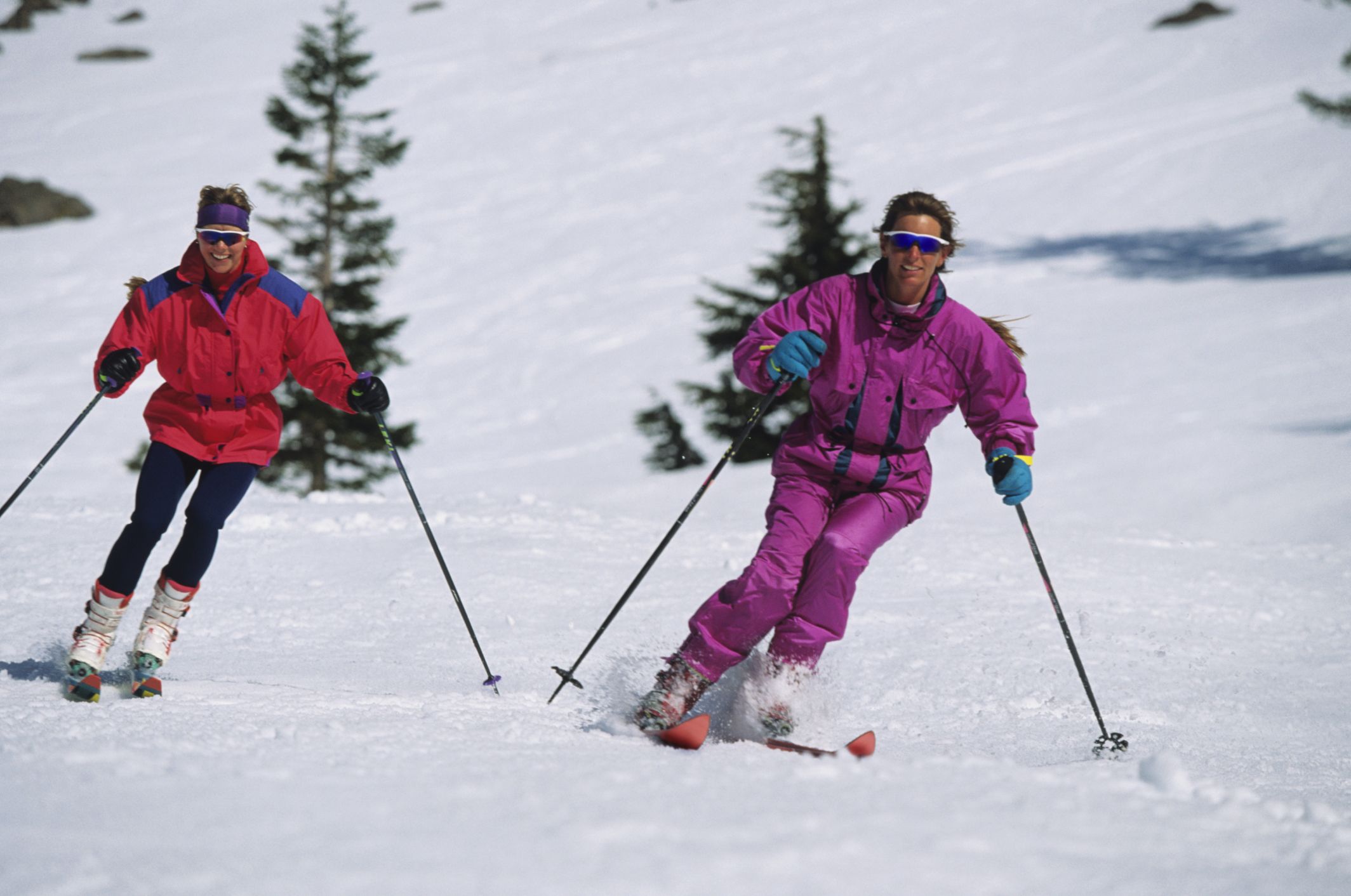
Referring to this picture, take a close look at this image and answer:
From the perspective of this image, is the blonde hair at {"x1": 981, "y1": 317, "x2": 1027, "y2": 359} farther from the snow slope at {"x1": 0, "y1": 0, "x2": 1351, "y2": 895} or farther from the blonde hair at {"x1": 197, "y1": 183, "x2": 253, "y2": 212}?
the blonde hair at {"x1": 197, "y1": 183, "x2": 253, "y2": 212}

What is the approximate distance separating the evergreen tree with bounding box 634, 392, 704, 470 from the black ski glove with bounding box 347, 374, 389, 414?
Answer: 10.7 metres

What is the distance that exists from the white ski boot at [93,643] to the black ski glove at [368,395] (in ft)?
3.53

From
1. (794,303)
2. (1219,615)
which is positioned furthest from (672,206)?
(794,303)

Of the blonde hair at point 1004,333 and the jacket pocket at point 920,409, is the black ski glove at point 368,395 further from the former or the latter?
the blonde hair at point 1004,333

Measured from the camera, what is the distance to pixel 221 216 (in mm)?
4207

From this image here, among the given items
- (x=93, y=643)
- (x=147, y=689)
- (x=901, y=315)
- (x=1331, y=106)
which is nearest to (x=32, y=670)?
(x=93, y=643)

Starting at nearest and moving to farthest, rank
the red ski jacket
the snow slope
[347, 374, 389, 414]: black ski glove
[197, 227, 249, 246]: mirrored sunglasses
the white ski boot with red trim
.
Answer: the snow slope, the white ski boot with red trim, [197, 227, 249, 246]: mirrored sunglasses, the red ski jacket, [347, 374, 389, 414]: black ski glove

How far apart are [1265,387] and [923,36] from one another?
2842 centimetres

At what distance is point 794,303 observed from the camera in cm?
425

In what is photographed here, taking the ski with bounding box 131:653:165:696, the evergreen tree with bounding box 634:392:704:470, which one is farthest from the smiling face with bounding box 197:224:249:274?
the evergreen tree with bounding box 634:392:704:470

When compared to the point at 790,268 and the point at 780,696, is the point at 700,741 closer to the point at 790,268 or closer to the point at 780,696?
the point at 780,696

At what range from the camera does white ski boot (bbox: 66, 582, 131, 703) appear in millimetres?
4148

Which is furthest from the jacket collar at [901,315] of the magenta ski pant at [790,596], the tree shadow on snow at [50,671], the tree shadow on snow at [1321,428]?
the tree shadow on snow at [1321,428]

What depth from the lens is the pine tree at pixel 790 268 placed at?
614 inches
